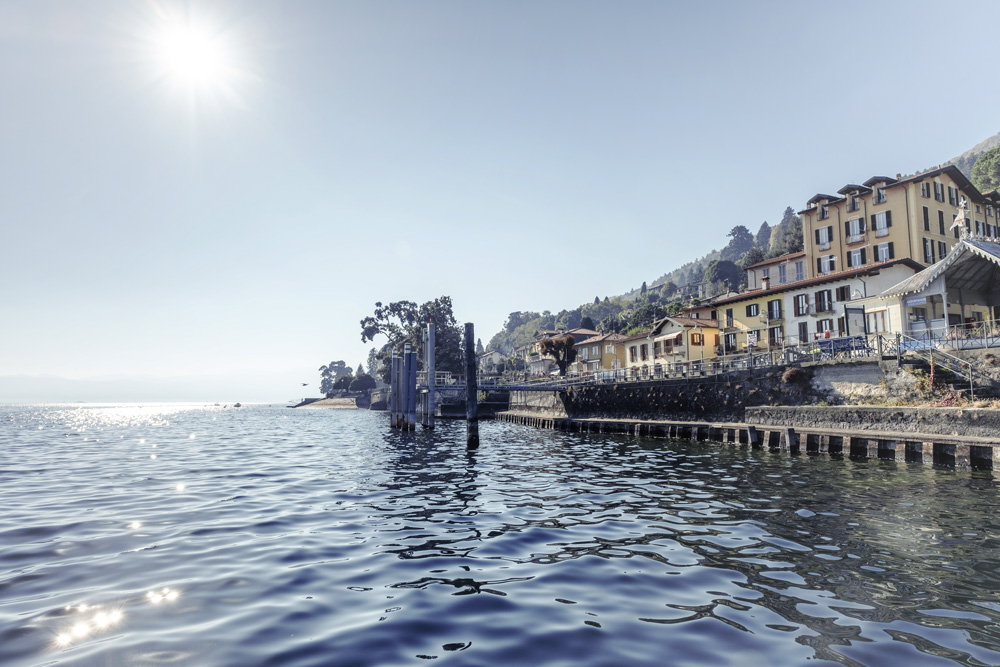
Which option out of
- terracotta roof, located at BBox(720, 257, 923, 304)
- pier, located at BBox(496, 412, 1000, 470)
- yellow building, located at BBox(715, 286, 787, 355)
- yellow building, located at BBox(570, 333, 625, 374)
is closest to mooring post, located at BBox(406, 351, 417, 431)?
pier, located at BBox(496, 412, 1000, 470)

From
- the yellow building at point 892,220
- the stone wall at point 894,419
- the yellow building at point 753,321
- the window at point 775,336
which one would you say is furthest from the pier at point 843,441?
the yellow building at point 892,220

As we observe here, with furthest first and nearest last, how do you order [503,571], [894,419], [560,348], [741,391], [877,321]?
1. [560,348]
2. [877,321]
3. [741,391]
4. [894,419]
5. [503,571]

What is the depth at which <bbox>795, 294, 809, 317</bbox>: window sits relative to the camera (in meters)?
48.6

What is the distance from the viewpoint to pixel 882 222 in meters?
50.1

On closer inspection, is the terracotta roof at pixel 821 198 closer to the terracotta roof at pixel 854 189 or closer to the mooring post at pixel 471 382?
the terracotta roof at pixel 854 189

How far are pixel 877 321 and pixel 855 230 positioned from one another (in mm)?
16832

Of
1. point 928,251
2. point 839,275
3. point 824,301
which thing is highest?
point 928,251

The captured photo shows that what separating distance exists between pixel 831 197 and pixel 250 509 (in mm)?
60146

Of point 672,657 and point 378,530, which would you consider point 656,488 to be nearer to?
point 378,530

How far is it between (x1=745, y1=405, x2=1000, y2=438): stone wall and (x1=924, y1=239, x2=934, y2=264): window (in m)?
30.0

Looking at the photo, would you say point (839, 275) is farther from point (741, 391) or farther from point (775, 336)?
point (741, 391)

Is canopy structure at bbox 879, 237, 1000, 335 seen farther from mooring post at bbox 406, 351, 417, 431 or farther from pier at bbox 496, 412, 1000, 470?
mooring post at bbox 406, 351, 417, 431

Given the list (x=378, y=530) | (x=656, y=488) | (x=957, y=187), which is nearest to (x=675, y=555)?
(x=378, y=530)

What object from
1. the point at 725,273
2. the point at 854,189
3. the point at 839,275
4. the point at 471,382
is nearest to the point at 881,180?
the point at 854,189
